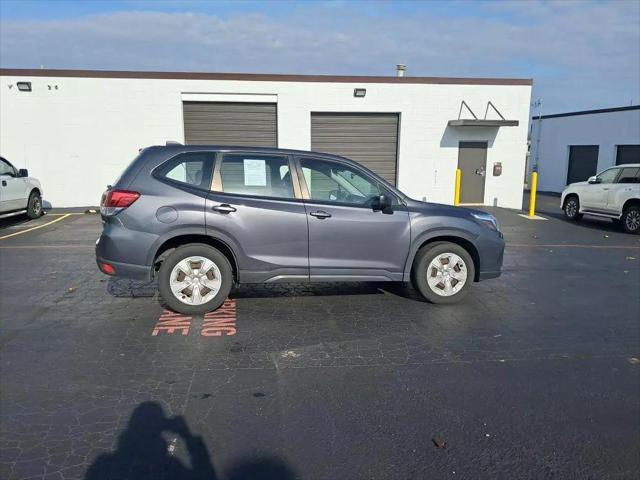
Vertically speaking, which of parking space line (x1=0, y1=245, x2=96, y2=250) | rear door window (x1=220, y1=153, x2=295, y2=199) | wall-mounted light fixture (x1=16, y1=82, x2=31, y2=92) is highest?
wall-mounted light fixture (x1=16, y1=82, x2=31, y2=92)

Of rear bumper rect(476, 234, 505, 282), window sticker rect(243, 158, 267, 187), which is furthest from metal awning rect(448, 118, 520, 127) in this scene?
window sticker rect(243, 158, 267, 187)

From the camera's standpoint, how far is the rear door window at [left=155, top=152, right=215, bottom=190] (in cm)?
552

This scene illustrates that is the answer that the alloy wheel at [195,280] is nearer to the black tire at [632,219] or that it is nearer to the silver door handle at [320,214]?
the silver door handle at [320,214]

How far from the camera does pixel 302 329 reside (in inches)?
205

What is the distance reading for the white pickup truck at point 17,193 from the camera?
11.9m

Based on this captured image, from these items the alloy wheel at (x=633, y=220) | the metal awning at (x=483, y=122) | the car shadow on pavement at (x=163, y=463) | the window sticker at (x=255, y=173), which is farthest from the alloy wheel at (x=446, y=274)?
the metal awning at (x=483, y=122)

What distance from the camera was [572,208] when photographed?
14.9 meters

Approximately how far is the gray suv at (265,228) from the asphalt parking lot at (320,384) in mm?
447

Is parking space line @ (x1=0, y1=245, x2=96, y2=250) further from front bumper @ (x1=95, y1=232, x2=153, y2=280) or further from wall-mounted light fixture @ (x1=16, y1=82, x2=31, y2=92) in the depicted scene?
wall-mounted light fixture @ (x1=16, y1=82, x2=31, y2=92)

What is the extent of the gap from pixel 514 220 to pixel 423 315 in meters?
10.4

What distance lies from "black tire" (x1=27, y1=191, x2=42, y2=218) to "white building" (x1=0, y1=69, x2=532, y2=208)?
2556mm

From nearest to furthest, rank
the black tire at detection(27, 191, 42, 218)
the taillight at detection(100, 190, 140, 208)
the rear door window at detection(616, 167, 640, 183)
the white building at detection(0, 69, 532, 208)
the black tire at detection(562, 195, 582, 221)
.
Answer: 1. the taillight at detection(100, 190, 140, 208)
2. the rear door window at detection(616, 167, 640, 183)
3. the black tire at detection(27, 191, 42, 218)
4. the black tire at detection(562, 195, 582, 221)
5. the white building at detection(0, 69, 532, 208)

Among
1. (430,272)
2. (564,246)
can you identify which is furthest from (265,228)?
(564,246)

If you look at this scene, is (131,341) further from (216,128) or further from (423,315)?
(216,128)
